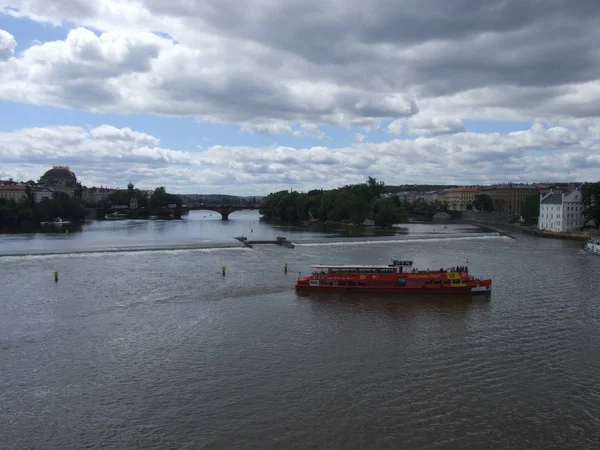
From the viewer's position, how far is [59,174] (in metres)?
187

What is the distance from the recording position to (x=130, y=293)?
104 feet

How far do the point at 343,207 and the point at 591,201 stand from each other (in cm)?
4316

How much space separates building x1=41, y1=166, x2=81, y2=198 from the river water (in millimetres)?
157191

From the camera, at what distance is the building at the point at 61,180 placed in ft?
597

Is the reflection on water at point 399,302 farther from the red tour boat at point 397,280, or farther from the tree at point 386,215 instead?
the tree at point 386,215

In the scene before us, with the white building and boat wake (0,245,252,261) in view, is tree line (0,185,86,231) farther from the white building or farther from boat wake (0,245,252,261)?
the white building

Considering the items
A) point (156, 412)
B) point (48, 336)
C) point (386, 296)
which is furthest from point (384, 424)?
point (386, 296)

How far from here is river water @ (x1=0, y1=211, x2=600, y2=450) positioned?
14.5 metres

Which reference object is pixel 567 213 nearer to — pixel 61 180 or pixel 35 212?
pixel 35 212

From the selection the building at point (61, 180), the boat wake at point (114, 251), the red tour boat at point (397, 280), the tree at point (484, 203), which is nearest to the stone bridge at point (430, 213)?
the tree at point (484, 203)

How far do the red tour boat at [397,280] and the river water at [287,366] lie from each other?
1268 millimetres

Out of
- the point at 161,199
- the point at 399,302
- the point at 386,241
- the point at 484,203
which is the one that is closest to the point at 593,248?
the point at 386,241

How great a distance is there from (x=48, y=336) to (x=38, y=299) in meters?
8.18

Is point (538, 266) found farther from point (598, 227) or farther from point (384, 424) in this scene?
point (598, 227)
